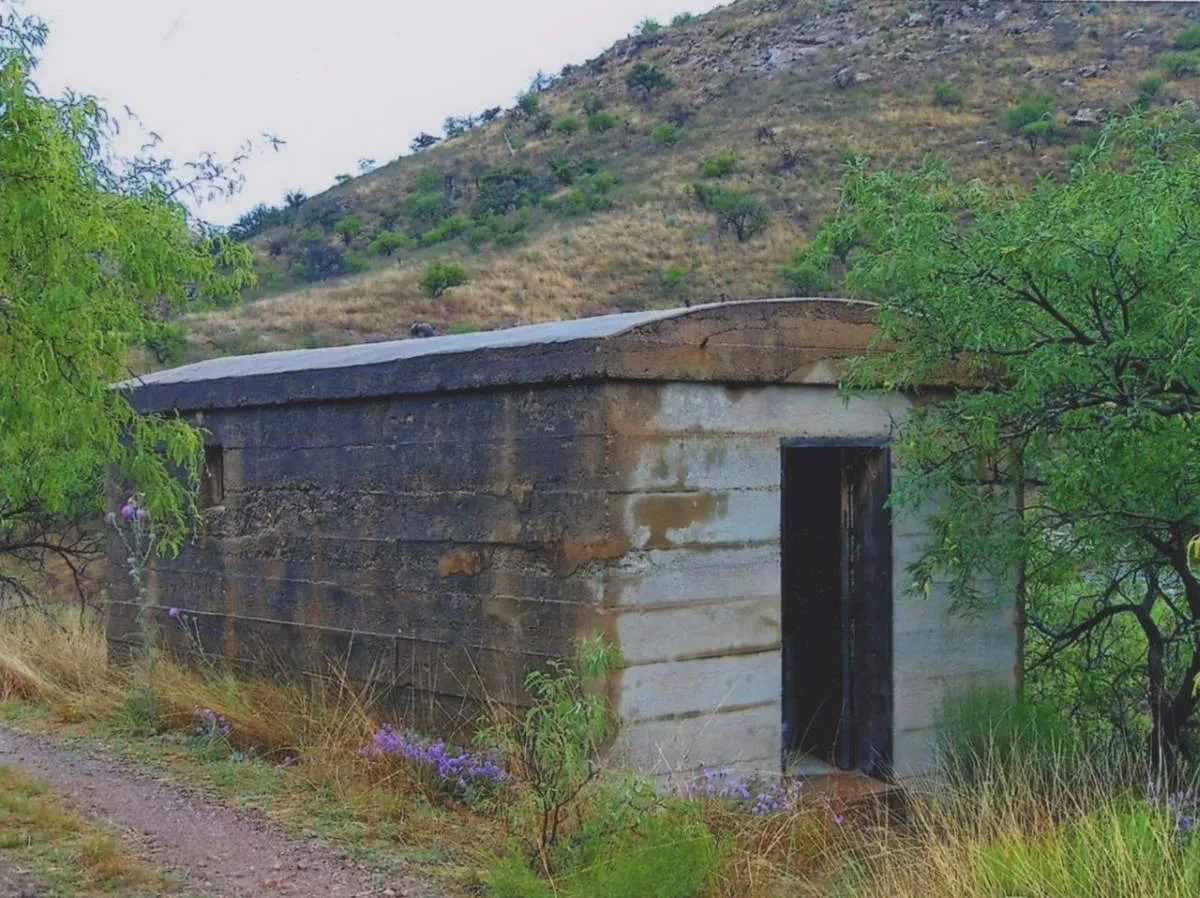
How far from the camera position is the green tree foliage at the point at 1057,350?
567 cm

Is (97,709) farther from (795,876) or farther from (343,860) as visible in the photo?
(795,876)

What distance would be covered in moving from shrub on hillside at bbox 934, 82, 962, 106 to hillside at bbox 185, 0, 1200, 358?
6 centimetres

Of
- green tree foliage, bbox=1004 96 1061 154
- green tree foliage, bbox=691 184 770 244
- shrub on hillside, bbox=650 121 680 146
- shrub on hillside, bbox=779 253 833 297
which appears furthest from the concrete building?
shrub on hillside, bbox=650 121 680 146

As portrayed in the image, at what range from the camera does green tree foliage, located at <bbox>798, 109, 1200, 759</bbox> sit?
5668 mm

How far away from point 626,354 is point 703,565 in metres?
1.11

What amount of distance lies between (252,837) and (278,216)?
4627 centimetres

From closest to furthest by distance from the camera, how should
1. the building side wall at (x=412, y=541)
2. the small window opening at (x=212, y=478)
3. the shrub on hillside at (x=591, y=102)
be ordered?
the building side wall at (x=412, y=541) < the small window opening at (x=212, y=478) < the shrub on hillside at (x=591, y=102)

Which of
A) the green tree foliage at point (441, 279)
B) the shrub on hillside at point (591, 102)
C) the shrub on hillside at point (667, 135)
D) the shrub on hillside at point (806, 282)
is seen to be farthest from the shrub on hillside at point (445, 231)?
the shrub on hillside at point (806, 282)

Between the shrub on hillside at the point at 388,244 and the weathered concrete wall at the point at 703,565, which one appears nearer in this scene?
the weathered concrete wall at the point at 703,565

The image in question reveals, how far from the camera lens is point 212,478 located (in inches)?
359

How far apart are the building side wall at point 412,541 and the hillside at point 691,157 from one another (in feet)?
79.0

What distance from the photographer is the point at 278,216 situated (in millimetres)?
50219

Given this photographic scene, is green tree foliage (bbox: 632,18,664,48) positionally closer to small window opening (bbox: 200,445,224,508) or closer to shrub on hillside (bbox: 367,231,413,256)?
shrub on hillside (bbox: 367,231,413,256)

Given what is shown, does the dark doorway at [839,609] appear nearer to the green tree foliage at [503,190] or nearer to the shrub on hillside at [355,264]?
the shrub on hillside at [355,264]
